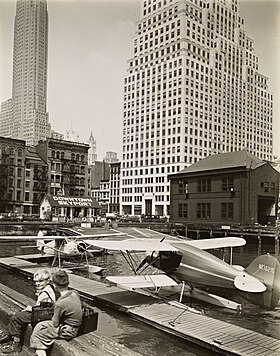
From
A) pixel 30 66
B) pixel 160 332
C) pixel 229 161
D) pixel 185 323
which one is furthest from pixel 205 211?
pixel 30 66

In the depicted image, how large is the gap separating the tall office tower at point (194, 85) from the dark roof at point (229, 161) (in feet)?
0.43

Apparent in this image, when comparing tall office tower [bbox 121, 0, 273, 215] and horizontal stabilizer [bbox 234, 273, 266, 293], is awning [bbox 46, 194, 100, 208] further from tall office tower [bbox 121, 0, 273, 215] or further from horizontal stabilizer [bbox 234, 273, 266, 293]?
horizontal stabilizer [bbox 234, 273, 266, 293]

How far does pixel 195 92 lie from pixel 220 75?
1.91 feet

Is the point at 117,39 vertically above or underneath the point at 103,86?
above

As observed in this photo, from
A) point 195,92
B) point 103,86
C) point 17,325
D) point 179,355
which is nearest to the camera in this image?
point 17,325

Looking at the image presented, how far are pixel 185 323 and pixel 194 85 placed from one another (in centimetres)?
397

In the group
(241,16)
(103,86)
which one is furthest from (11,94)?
(241,16)

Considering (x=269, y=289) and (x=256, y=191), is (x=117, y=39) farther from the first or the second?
(x=269, y=289)

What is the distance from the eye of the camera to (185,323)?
220 inches

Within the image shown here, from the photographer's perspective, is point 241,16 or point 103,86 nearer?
point 241,16

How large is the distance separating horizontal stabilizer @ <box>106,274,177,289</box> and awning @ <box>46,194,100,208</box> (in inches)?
196

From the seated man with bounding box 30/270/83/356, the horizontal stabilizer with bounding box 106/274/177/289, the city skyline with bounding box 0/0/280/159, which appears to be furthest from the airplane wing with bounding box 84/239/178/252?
the seated man with bounding box 30/270/83/356

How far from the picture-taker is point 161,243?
7363 mm

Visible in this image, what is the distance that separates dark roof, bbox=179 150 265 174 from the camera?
6711mm
